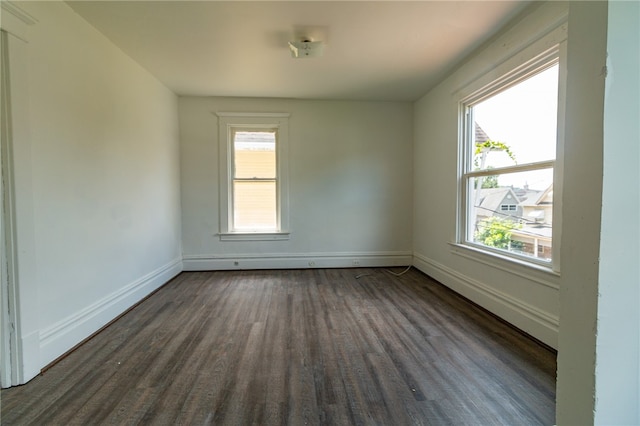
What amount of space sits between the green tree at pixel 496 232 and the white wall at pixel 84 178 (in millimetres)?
3596

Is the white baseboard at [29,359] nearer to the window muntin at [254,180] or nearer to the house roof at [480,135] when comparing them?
the window muntin at [254,180]

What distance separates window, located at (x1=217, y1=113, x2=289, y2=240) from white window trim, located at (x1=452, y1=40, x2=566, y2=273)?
2369 millimetres

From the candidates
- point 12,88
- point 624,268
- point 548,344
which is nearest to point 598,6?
point 624,268

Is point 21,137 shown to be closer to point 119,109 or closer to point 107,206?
point 107,206

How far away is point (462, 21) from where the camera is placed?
2158mm

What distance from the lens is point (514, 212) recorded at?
233cm

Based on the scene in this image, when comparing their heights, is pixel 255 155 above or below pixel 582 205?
above

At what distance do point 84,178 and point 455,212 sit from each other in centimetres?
361

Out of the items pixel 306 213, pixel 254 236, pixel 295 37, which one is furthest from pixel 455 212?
pixel 254 236

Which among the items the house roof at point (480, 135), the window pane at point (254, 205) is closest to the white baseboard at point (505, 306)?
the house roof at point (480, 135)

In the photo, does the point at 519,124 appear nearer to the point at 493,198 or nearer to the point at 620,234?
the point at 493,198

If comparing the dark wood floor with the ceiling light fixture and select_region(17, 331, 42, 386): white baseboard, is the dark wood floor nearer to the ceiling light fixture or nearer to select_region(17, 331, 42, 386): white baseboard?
select_region(17, 331, 42, 386): white baseboard

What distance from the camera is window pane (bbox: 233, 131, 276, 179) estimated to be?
405cm

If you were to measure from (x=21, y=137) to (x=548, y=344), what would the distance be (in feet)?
12.3
